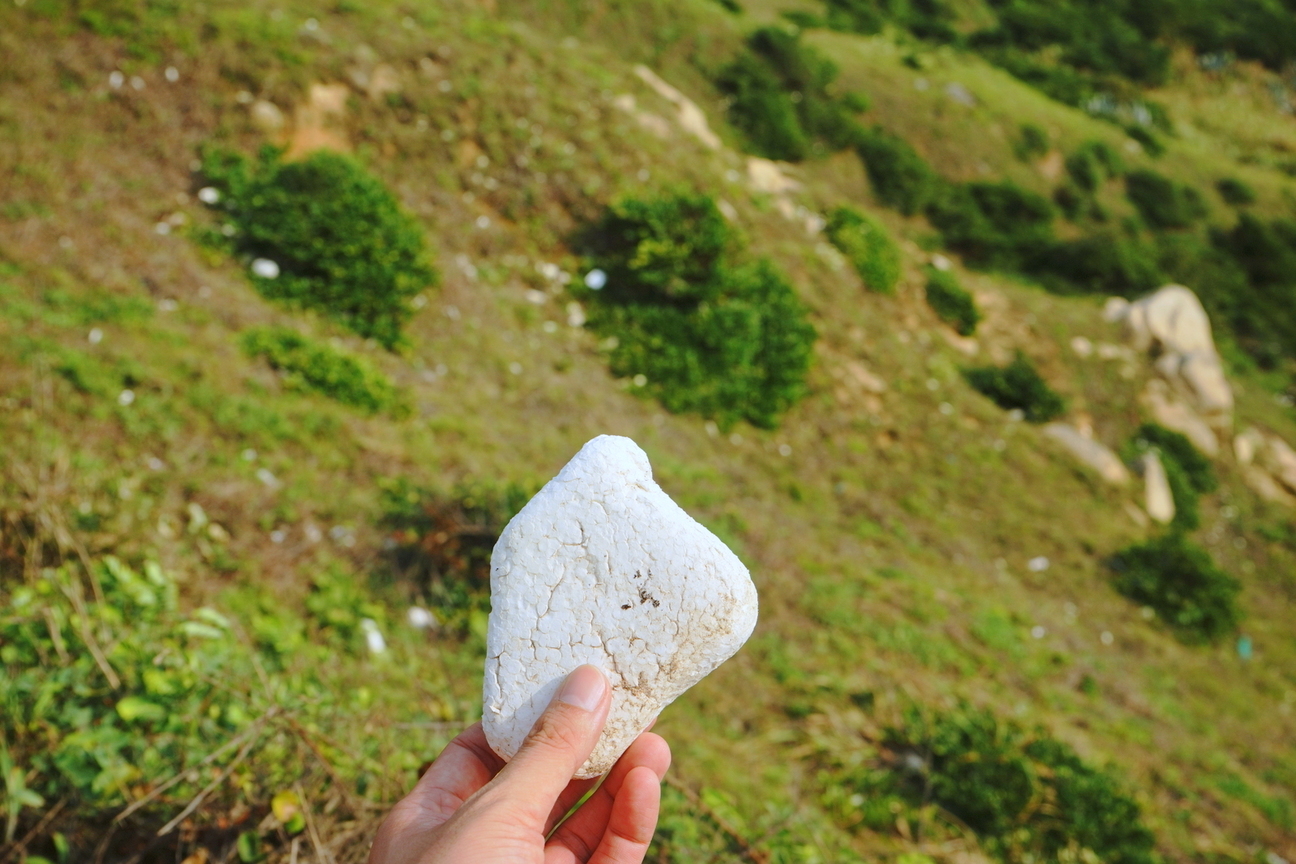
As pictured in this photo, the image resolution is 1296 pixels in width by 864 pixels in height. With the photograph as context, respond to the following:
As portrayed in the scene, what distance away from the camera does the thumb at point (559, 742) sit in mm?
1544

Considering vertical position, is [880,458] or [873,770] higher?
[873,770]

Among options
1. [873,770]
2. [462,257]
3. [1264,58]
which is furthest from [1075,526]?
[1264,58]

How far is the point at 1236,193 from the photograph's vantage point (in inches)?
979

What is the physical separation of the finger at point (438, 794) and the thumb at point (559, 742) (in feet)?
0.74

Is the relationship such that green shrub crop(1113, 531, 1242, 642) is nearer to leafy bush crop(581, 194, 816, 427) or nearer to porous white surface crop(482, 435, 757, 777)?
leafy bush crop(581, 194, 816, 427)

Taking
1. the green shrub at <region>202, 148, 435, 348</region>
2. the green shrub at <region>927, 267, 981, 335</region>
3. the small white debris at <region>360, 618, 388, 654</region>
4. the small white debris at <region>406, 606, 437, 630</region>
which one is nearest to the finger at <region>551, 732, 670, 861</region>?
the small white debris at <region>360, 618, 388, 654</region>

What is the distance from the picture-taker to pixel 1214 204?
80.1 ft

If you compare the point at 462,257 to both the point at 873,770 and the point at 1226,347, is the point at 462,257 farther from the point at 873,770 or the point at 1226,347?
the point at 1226,347

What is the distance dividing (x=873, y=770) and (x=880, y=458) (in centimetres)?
522

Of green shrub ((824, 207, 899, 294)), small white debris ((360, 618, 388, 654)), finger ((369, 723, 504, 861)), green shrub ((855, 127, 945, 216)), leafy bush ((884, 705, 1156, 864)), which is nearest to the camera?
finger ((369, 723, 504, 861))

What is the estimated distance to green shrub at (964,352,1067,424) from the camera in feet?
38.1

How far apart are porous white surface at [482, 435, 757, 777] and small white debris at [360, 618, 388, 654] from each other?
7.91ft

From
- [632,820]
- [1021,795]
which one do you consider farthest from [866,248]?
[632,820]

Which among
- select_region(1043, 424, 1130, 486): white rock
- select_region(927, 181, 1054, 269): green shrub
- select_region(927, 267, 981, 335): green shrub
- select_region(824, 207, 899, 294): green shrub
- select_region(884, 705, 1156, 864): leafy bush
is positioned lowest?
select_region(927, 181, 1054, 269): green shrub
